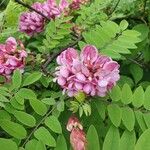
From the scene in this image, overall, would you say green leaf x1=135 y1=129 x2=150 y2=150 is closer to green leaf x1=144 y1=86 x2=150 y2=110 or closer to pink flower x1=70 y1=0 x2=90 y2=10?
green leaf x1=144 y1=86 x2=150 y2=110

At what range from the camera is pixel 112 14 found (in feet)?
5.17

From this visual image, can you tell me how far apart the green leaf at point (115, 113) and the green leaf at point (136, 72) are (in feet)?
1.03

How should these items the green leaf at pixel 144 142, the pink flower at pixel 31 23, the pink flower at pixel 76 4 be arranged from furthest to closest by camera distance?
the pink flower at pixel 76 4, the pink flower at pixel 31 23, the green leaf at pixel 144 142

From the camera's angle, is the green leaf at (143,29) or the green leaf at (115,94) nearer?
the green leaf at (115,94)

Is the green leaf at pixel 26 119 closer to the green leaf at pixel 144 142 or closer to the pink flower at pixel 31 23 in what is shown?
the green leaf at pixel 144 142

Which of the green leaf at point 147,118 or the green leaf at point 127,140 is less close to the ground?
the green leaf at point 147,118

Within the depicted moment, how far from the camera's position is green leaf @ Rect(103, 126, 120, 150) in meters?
1.13

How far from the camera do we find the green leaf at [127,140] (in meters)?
1.13

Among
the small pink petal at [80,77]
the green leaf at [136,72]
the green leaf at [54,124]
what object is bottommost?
the green leaf at [136,72]

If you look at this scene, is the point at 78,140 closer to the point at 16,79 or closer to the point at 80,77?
the point at 80,77

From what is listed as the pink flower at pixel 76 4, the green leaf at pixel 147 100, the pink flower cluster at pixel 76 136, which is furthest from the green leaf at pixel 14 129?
the pink flower at pixel 76 4

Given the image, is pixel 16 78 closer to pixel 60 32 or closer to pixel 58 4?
pixel 60 32

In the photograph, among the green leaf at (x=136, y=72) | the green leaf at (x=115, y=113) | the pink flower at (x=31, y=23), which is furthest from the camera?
the pink flower at (x=31, y=23)

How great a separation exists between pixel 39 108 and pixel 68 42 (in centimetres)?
38
